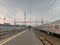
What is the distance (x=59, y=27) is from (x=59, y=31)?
944mm

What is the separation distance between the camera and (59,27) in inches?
1083

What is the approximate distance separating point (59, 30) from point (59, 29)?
9.5 inches

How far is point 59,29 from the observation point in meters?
27.2

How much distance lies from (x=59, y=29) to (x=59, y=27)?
0.47m

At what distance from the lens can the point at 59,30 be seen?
27062 millimetres

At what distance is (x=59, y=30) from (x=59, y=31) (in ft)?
0.78

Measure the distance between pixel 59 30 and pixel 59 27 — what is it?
2.31 ft

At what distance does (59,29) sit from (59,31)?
1.57ft

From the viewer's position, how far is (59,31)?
26.9m
